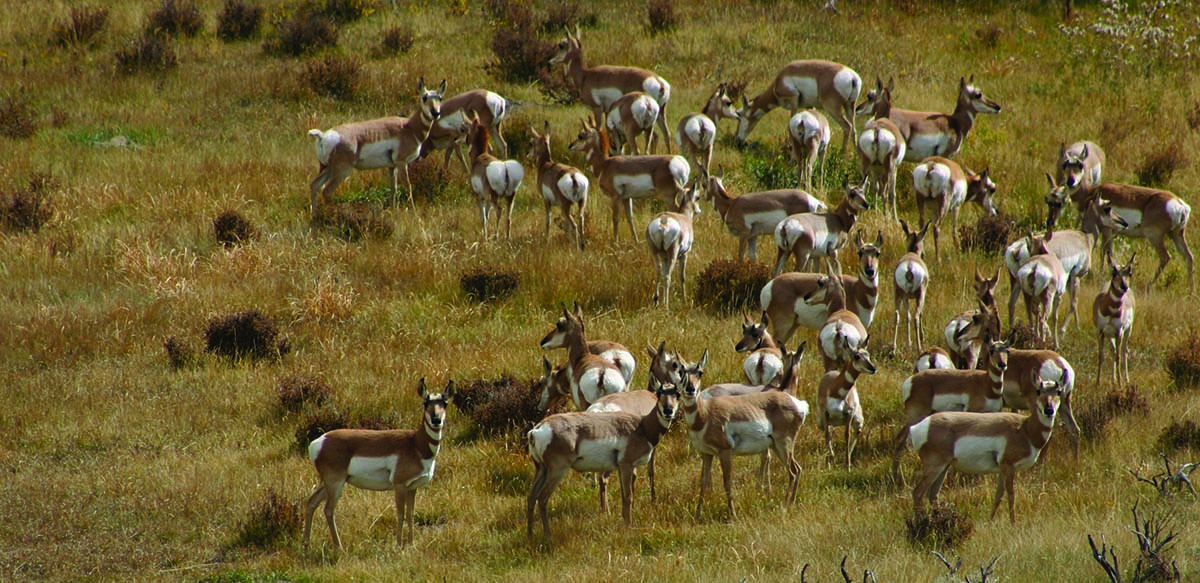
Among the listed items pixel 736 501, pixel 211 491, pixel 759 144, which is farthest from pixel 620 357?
pixel 759 144

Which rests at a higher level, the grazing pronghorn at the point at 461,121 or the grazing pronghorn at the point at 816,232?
the grazing pronghorn at the point at 816,232

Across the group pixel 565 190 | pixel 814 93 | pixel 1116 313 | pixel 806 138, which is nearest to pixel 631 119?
pixel 806 138

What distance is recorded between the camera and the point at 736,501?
1024cm

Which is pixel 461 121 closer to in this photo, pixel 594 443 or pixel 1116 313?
pixel 1116 313

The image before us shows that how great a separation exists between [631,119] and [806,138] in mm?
2786

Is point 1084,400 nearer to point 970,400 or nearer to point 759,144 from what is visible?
point 970,400

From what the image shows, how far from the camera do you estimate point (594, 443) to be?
30.8ft

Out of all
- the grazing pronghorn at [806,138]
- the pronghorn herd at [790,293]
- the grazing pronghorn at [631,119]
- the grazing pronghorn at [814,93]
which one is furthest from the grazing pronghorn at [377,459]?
the grazing pronghorn at [814,93]

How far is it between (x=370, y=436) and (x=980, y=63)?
19102 millimetres

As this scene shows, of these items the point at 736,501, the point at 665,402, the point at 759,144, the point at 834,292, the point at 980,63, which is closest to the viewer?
the point at 665,402

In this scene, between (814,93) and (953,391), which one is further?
(814,93)

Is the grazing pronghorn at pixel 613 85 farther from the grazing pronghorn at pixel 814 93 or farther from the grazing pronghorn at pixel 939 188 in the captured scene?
the grazing pronghorn at pixel 939 188

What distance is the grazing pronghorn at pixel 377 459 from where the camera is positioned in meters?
9.34

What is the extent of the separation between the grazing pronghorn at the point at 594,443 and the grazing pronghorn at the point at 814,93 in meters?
11.6
